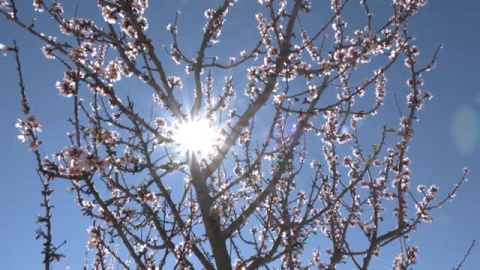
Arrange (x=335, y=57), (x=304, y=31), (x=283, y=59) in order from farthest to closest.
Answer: (x=304, y=31) < (x=335, y=57) < (x=283, y=59)

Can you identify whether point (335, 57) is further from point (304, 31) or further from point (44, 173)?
point (44, 173)

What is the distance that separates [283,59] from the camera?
5469 mm

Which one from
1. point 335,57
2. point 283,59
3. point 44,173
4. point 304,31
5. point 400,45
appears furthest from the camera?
point 304,31

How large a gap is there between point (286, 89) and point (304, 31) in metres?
3.50

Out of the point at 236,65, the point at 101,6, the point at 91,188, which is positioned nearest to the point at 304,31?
the point at 236,65

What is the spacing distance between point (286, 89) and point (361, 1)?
108 inches

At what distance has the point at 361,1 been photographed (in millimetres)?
7305

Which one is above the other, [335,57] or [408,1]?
[408,1]

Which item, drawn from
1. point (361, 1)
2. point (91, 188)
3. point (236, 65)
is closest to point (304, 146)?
point (236, 65)

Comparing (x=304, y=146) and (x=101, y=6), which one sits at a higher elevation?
(x=101, y=6)

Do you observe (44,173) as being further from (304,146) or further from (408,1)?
(408,1)

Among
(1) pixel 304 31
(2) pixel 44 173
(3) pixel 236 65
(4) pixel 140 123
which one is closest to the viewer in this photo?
(2) pixel 44 173

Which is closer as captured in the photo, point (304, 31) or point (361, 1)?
point (361, 1)

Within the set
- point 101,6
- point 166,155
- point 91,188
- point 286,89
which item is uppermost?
point 101,6
